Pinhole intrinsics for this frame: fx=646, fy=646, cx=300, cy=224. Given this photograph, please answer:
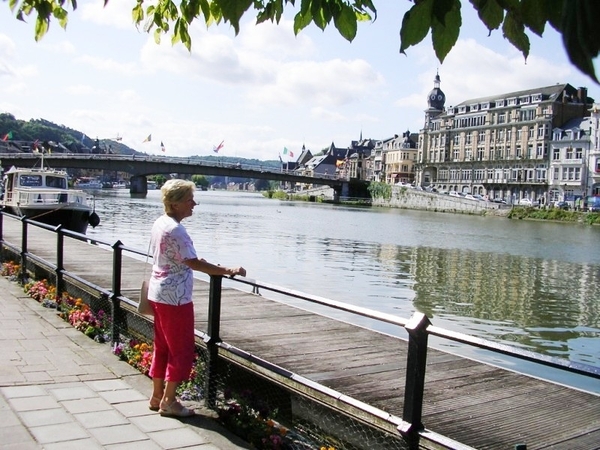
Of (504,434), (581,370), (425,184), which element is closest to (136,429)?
(504,434)

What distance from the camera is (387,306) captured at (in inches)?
730

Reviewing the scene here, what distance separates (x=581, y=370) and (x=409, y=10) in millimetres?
1959

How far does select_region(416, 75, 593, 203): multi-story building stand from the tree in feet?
312

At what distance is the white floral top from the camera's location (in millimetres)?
5336

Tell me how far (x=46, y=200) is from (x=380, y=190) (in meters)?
89.2

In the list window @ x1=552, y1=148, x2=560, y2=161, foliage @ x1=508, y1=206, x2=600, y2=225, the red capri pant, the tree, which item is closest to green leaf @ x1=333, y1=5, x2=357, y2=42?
→ the tree

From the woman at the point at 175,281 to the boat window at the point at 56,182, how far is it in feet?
104

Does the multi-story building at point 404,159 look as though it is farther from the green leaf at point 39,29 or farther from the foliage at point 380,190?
the green leaf at point 39,29

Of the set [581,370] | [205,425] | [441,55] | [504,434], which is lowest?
[205,425]

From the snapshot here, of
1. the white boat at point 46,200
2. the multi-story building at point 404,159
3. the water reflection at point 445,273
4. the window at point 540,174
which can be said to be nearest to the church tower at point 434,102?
the multi-story building at point 404,159

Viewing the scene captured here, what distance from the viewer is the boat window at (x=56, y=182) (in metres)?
34.8

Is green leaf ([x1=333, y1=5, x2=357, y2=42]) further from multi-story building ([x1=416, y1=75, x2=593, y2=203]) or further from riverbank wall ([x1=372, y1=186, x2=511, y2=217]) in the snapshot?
multi-story building ([x1=416, y1=75, x2=593, y2=203])

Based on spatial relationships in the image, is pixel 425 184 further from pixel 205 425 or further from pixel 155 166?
pixel 205 425

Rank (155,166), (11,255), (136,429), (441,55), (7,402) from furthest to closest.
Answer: (155,166)
(11,255)
(7,402)
(136,429)
(441,55)
